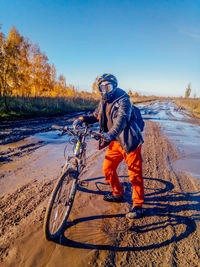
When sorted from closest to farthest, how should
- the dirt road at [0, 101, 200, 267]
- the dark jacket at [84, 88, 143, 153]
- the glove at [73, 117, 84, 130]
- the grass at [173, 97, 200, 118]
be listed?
the dirt road at [0, 101, 200, 267] → the dark jacket at [84, 88, 143, 153] → the glove at [73, 117, 84, 130] → the grass at [173, 97, 200, 118]

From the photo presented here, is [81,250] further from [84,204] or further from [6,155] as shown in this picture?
[6,155]

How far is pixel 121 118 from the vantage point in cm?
249

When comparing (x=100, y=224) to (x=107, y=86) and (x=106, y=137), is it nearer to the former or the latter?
(x=106, y=137)

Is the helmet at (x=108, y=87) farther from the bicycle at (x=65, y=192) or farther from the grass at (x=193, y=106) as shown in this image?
the grass at (x=193, y=106)

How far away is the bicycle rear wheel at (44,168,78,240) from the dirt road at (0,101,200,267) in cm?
15

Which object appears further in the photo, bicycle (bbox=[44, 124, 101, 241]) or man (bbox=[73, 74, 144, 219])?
man (bbox=[73, 74, 144, 219])

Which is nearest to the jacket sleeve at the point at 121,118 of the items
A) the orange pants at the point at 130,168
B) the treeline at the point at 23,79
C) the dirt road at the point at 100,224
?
the orange pants at the point at 130,168

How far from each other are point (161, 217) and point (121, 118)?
188 cm

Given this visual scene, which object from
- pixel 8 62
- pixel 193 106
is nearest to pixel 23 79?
pixel 8 62

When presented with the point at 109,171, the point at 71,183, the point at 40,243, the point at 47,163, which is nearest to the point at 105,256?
the point at 40,243

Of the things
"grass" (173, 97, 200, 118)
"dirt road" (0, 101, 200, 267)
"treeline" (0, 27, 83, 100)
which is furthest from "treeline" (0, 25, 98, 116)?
"grass" (173, 97, 200, 118)

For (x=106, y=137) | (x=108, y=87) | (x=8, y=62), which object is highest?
(x=8, y=62)

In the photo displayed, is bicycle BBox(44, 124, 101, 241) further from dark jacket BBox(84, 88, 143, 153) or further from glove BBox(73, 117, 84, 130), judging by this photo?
dark jacket BBox(84, 88, 143, 153)

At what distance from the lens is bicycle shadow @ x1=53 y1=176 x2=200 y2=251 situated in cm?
218
